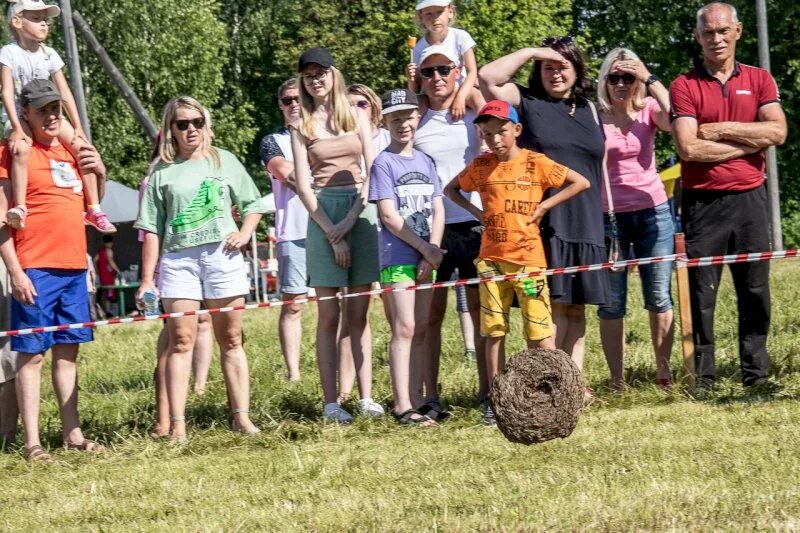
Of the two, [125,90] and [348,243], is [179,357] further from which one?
[125,90]

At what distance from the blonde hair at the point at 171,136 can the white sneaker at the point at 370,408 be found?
1.66m

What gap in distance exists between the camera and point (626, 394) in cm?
795

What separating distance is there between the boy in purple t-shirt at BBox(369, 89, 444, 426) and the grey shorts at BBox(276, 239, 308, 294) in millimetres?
2117

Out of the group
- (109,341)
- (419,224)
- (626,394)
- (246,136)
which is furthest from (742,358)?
(246,136)

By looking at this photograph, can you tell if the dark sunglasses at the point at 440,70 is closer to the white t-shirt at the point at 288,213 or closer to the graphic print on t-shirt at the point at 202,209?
the graphic print on t-shirt at the point at 202,209

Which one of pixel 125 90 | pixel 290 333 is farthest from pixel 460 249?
pixel 125 90

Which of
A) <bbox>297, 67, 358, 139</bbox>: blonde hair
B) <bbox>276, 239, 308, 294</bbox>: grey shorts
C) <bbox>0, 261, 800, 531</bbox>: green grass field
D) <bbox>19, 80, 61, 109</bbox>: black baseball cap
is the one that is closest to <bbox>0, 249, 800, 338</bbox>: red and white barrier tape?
<bbox>0, 261, 800, 531</bbox>: green grass field

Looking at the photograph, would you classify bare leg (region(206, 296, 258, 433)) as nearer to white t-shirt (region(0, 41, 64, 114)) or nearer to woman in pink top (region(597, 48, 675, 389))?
white t-shirt (region(0, 41, 64, 114))

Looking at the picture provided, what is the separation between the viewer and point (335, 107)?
805 cm

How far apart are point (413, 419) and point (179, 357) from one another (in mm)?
1408

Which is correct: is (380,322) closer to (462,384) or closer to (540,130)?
(462,384)

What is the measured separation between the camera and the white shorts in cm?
765

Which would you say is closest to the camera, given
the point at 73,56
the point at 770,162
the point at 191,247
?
the point at 191,247

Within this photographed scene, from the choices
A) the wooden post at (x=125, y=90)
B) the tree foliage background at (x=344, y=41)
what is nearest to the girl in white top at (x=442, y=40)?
the wooden post at (x=125, y=90)
